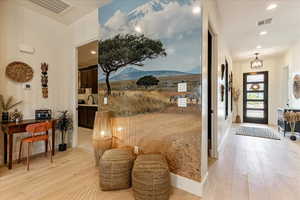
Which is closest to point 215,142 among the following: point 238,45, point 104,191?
point 104,191

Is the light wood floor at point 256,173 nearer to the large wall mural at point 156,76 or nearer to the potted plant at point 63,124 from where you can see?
the large wall mural at point 156,76

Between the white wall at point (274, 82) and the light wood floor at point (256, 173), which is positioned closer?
the light wood floor at point (256, 173)

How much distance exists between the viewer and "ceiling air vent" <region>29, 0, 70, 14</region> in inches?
104

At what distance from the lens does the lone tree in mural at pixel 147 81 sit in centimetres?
211

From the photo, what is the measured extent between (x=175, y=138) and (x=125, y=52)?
1647 millimetres

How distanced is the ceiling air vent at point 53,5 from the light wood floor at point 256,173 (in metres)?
4.00

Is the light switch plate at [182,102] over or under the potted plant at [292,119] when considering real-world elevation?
over

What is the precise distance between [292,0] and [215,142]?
9.41 feet

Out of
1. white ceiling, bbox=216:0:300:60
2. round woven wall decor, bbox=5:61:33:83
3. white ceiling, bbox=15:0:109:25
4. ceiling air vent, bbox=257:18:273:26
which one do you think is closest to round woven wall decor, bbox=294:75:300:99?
white ceiling, bbox=216:0:300:60

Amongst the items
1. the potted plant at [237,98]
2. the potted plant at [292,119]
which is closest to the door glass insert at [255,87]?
the potted plant at [237,98]

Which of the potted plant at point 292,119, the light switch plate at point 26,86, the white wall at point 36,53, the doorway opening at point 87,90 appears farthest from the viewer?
the doorway opening at point 87,90

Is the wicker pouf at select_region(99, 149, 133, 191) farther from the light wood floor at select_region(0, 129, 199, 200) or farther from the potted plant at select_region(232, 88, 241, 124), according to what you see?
the potted plant at select_region(232, 88, 241, 124)

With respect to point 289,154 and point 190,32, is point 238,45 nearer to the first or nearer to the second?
point 289,154

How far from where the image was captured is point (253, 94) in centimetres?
655
